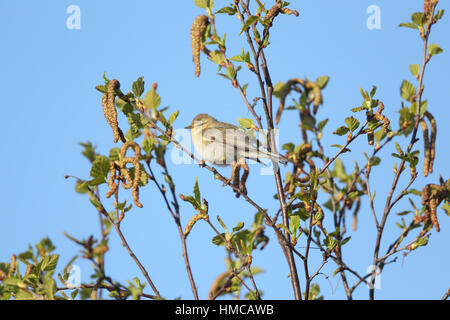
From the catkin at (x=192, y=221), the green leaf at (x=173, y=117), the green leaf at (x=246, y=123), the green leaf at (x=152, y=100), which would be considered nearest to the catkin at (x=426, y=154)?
the green leaf at (x=246, y=123)

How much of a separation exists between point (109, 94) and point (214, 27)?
1340 millimetres

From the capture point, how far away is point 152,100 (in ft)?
16.6

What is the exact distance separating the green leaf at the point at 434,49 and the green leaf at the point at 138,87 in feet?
Answer: 9.63

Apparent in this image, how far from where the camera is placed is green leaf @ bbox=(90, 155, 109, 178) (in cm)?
431

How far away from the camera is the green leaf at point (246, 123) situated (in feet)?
17.1

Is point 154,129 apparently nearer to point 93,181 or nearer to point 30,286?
point 93,181

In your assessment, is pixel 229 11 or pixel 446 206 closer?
pixel 229 11

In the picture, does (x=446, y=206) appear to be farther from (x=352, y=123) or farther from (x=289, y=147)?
(x=289, y=147)

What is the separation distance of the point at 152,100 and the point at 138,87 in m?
0.19

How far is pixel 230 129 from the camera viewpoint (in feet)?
26.6

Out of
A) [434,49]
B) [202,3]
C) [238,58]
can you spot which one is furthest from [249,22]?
[434,49]

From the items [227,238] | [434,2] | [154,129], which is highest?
[434,2]
